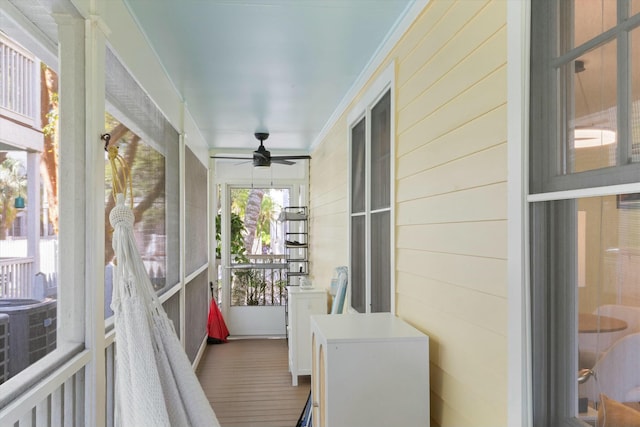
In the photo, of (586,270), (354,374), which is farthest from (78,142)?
(586,270)

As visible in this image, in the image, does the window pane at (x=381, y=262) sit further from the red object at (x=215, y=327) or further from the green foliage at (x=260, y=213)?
the green foliage at (x=260, y=213)

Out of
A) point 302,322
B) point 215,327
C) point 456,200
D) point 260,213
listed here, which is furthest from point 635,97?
point 260,213

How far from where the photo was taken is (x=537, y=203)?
125cm

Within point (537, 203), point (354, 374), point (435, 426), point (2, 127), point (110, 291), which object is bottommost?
point (435, 426)

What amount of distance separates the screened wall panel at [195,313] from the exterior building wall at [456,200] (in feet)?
8.25

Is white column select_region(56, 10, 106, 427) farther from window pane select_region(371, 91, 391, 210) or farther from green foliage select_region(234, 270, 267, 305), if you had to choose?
green foliage select_region(234, 270, 267, 305)

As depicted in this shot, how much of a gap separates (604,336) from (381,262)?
1.90 m

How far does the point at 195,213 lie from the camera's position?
5020 mm

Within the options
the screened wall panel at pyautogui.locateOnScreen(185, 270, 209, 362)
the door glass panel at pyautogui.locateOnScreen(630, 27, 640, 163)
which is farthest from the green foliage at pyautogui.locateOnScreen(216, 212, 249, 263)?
the door glass panel at pyautogui.locateOnScreen(630, 27, 640, 163)

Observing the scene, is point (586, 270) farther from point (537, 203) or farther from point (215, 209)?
point (215, 209)

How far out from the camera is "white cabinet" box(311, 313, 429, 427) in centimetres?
189

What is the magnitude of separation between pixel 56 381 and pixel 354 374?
1.06 metres

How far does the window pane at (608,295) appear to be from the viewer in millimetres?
933

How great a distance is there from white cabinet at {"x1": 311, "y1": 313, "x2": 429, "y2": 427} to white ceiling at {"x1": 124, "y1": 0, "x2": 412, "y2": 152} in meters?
1.53
